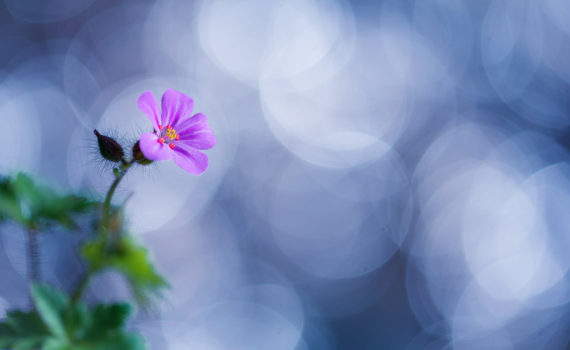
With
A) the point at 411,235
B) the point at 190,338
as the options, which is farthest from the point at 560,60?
the point at 190,338

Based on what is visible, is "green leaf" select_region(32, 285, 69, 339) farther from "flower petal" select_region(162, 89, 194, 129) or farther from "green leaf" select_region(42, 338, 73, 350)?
"flower petal" select_region(162, 89, 194, 129)

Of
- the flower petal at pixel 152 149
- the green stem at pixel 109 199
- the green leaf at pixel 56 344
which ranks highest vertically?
the flower petal at pixel 152 149

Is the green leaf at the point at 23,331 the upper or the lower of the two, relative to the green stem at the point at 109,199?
lower

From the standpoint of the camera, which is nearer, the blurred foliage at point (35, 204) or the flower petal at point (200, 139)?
the blurred foliage at point (35, 204)

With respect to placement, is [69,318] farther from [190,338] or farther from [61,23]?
[61,23]

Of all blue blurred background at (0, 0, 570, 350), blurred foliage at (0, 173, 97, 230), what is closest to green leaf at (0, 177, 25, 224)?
blurred foliage at (0, 173, 97, 230)

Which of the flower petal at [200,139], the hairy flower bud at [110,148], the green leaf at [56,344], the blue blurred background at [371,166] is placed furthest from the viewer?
the blue blurred background at [371,166]

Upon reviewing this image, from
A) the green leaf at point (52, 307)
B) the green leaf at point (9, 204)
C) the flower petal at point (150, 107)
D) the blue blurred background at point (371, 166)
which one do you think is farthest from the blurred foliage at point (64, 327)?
the blue blurred background at point (371, 166)

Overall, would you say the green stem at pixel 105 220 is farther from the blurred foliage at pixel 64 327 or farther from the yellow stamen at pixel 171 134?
the yellow stamen at pixel 171 134
